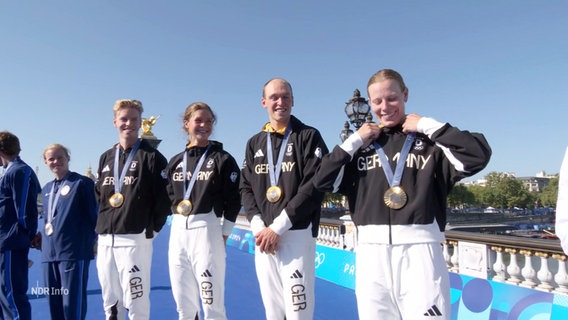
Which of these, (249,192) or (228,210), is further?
(228,210)

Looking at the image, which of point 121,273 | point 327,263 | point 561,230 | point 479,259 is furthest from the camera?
point 327,263

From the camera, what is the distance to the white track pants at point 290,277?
268cm

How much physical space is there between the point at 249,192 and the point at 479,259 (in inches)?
165

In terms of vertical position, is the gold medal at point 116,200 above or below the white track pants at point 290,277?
above

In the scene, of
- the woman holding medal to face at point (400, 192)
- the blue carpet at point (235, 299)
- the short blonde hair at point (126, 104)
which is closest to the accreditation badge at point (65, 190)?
the short blonde hair at point (126, 104)

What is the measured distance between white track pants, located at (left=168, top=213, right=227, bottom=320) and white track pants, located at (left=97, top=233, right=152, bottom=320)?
40 centimetres

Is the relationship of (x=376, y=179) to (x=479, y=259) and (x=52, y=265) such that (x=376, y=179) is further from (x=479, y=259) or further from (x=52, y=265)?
(x=479, y=259)

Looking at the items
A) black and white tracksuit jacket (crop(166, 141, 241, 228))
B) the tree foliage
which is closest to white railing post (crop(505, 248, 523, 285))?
black and white tracksuit jacket (crop(166, 141, 241, 228))

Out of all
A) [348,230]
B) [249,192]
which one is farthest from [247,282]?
[249,192]

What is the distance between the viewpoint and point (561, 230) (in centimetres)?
148

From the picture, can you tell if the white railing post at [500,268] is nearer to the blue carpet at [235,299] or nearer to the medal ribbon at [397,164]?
the blue carpet at [235,299]

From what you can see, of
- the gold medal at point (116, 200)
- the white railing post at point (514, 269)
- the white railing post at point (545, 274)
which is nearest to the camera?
the gold medal at point (116, 200)

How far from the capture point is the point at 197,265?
10.9ft

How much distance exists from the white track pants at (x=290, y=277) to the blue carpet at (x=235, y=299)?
250cm
